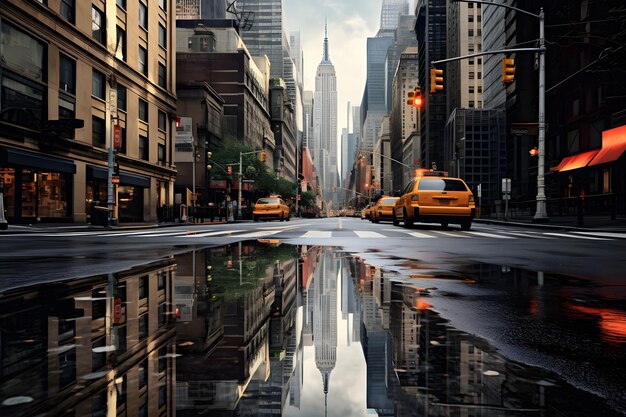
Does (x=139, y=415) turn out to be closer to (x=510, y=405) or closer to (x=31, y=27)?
(x=510, y=405)

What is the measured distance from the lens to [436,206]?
17562 mm

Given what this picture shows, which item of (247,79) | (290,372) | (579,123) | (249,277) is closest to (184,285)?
(249,277)

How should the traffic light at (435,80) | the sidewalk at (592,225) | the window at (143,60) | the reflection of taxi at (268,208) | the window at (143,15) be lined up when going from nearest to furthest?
the sidewalk at (592,225), the traffic light at (435,80), the reflection of taxi at (268,208), the window at (143,15), the window at (143,60)

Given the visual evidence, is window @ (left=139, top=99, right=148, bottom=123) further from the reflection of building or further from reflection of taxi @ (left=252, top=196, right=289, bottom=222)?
the reflection of building

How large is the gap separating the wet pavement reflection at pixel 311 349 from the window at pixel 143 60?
→ 41070 mm

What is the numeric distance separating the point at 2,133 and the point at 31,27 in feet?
21.4

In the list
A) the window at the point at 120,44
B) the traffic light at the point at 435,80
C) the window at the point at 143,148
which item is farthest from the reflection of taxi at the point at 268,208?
the traffic light at the point at 435,80

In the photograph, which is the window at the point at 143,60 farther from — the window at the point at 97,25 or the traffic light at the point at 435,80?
the traffic light at the point at 435,80

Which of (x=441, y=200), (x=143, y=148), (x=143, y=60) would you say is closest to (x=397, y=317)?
(x=441, y=200)

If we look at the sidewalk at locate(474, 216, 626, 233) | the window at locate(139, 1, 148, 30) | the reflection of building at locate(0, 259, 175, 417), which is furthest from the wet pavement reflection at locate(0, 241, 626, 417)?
the window at locate(139, 1, 148, 30)

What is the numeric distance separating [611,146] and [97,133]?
116 ft

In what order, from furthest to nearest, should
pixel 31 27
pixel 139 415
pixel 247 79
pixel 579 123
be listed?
pixel 247 79
pixel 579 123
pixel 31 27
pixel 139 415

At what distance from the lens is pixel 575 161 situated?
39469 millimetres

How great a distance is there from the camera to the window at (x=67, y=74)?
30250 mm
